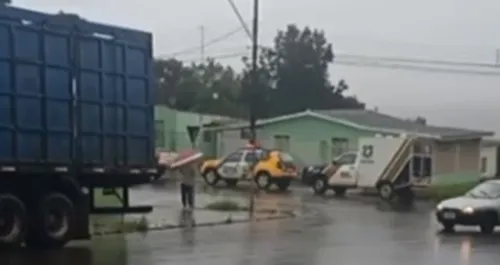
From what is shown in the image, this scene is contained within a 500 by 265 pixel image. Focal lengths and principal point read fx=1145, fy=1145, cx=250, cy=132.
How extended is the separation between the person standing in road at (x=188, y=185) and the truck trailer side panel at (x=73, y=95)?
9.56 metres

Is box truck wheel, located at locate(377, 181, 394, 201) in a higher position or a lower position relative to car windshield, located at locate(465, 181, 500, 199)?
lower

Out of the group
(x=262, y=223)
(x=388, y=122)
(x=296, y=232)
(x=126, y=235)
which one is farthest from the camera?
(x=388, y=122)

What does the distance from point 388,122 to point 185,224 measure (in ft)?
124

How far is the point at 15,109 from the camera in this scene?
20.0 m

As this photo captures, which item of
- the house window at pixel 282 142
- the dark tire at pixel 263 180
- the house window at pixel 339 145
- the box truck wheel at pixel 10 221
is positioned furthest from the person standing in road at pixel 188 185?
the house window at pixel 282 142

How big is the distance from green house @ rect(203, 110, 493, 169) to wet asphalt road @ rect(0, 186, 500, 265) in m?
30.8

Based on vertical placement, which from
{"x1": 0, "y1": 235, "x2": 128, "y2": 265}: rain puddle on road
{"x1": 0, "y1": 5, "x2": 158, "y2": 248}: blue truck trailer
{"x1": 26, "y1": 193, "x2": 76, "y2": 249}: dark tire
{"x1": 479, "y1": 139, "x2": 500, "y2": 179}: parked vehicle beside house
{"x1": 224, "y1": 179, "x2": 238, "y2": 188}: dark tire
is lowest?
{"x1": 479, "y1": 139, "x2": 500, "y2": 179}: parked vehicle beside house

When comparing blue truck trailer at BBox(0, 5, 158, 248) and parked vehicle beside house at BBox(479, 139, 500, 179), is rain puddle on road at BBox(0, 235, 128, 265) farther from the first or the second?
parked vehicle beside house at BBox(479, 139, 500, 179)

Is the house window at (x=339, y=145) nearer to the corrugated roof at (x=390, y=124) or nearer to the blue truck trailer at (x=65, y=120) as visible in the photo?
the corrugated roof at (x=390, y=124)

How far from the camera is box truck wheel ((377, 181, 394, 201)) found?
4594 cm

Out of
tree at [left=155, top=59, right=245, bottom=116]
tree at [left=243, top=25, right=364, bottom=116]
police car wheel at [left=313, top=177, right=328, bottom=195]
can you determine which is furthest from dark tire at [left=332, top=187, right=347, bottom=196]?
tree at [left=243, top=25, right=364, bottom=116]

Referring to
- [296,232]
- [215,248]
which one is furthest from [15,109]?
[296,232]

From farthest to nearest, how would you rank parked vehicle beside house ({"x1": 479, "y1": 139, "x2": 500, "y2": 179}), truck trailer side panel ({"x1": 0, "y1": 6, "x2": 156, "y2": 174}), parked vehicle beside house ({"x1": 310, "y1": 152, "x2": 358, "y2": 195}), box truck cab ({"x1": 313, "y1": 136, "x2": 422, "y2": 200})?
parked vehicle beside house ({"x1": 479, "y1": 139, "x2": 500, "y2": 179}), parked vehicle beside house ({"x1": 310, "y1": 152, "x2": 358, "y2": 195}), box truck cab ({"x1": 313, "y1": 136, "x2": 422, "y2": 200}), truck trailer side panel ({"x1": 0, "y1": 6, "x2": 156, "y2": 174})

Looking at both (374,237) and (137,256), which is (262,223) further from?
(137,256)
